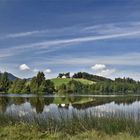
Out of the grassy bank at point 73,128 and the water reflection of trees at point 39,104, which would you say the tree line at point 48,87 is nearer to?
the water reflection of trees at point 39,104

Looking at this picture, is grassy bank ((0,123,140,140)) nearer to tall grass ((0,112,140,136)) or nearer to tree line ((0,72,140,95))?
tall grass ((0,112,140,136))

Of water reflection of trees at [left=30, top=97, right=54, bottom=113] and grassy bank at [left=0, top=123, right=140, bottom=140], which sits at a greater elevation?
water reflection of trees at [left=30, top=97, right=54, bottom=113]

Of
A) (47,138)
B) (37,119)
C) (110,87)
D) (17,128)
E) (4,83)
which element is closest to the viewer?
(47,138)

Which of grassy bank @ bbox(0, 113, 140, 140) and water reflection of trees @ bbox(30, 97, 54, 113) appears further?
water reflection of trees @ bbox(30, 97, 54, 113)

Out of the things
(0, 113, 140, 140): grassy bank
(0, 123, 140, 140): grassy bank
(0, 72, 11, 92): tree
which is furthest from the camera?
(0, 72, 11, 92): tree

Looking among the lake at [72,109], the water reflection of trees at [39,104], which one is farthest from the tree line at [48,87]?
the lake at [72,109]

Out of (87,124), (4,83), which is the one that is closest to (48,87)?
(4,83)

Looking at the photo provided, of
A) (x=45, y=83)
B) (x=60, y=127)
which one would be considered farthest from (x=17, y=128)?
(x=45, y=83)

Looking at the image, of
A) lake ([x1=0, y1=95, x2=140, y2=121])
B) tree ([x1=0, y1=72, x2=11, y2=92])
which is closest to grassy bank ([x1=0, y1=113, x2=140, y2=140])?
lake ([x1=0, y1=95, x2=140, y2=121])

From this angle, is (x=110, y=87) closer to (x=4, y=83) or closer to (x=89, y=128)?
(x=4, y=83)

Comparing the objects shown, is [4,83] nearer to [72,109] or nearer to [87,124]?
[72,109]

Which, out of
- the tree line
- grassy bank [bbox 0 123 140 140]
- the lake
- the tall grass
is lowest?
grassy bank [bbox 0 123 140 140]

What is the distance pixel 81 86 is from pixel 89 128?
124667 millimetres

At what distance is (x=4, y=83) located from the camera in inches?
4884
